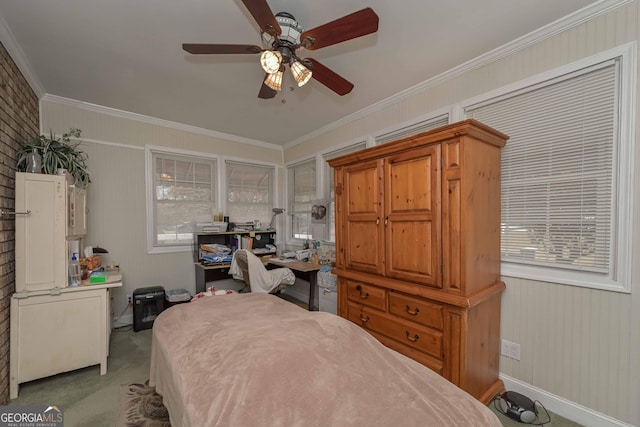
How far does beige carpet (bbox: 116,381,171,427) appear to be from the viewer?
1.83 m

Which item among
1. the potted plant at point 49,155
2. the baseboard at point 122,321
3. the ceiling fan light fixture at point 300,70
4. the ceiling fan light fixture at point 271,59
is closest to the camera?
the ceiling fan light fixture at point 271,59

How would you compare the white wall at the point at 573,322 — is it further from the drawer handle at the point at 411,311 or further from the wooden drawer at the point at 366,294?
the wooden drawer at the point at 366,294

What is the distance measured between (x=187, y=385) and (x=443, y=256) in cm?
168

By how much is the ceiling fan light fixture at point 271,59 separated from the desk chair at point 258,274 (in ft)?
7.42

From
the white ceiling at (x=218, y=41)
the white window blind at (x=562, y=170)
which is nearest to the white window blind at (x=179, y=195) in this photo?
the white ceiling at (x=218, y=41)

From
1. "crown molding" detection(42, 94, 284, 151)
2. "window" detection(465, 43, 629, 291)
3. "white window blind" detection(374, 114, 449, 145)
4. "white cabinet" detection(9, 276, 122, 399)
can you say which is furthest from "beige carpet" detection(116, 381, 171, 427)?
"white window blind" detection(374, 114, 449, 145)

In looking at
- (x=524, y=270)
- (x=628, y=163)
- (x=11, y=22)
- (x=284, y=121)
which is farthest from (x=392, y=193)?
A: (x=11, y=22)

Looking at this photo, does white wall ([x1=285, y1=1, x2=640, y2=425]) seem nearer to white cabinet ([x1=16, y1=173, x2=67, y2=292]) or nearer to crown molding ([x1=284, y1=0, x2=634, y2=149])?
crown molding ([x1=284, y1=0, x2=634, y2=149])

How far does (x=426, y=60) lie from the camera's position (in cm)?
233

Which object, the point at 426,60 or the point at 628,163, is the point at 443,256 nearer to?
the point at 628,163

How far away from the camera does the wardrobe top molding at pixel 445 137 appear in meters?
1.80

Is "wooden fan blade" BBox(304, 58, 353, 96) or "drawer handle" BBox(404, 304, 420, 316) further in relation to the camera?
"drawer handle" BBox(404, 304, 420, 316)

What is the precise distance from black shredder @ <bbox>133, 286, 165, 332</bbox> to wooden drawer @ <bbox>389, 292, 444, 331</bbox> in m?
2.83

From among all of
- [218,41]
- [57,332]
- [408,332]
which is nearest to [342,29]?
[218,41]
